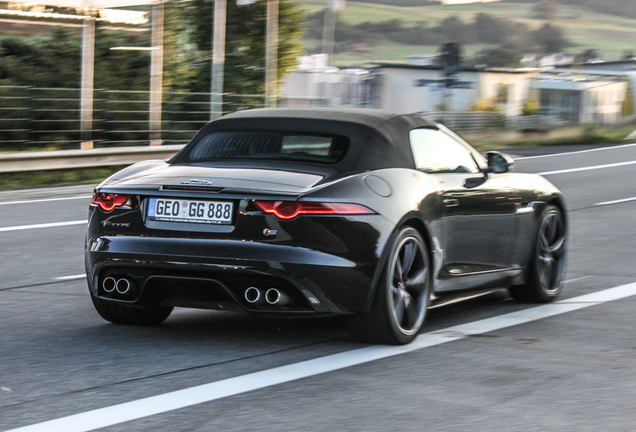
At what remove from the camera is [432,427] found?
426 cm

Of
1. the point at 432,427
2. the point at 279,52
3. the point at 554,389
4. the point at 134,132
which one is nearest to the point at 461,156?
the point at 554,389

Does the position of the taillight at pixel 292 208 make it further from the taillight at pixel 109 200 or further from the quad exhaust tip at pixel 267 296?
the taillight at pixel 109 200

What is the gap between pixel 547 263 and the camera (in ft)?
25.0

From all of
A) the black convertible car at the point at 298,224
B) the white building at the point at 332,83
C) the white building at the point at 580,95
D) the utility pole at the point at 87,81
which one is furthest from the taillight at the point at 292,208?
the white building at the point at 580,95

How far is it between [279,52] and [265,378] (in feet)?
81.6

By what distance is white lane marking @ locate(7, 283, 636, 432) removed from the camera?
423 cm

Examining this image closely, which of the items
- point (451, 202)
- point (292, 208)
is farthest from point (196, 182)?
point (451, 202)

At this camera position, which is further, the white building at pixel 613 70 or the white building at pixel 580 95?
the white building at pixel 613 70

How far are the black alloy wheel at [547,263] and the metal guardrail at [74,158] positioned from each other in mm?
11817

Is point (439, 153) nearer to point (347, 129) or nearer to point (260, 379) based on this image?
point (347, 129)

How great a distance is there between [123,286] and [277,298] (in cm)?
90

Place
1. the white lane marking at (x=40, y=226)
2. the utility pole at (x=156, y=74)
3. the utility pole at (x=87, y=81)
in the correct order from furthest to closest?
the utility pole at (x=156, y=74), the utility pole at (x=87, y=81), the white lane marking at (x=40, y=226)

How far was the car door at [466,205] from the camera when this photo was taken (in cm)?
636

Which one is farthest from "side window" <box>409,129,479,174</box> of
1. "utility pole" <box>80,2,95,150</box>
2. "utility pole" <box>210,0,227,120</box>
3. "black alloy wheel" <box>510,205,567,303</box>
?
"utility pole" <box>210,0,227,120</box>
